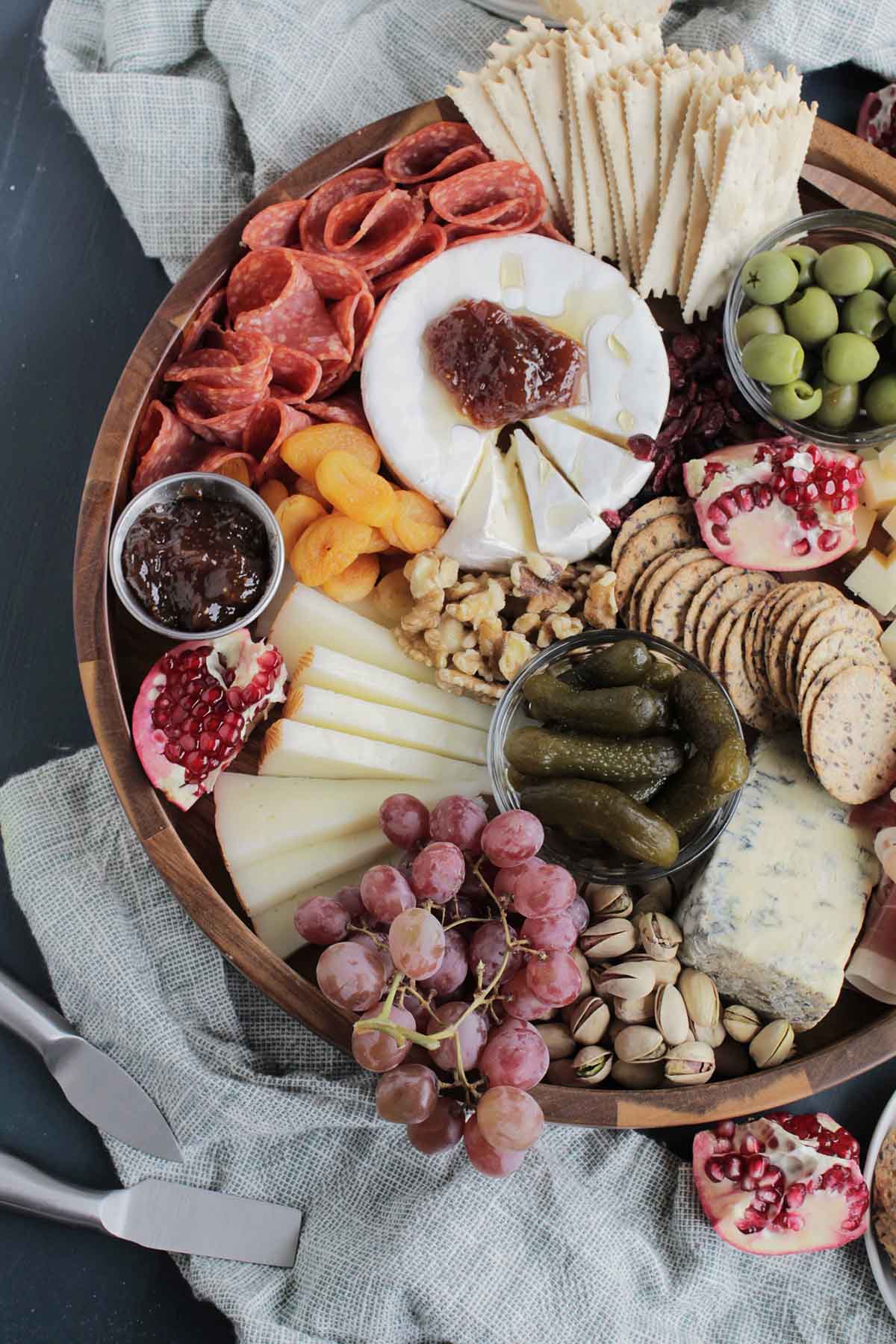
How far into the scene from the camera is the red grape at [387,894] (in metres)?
1.65

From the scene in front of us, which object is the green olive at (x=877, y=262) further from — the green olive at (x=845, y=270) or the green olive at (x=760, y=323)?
the green olive at (x=760, y=323)

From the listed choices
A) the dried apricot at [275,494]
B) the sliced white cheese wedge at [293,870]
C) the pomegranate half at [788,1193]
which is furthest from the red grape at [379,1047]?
the dried apricot at [275,494]

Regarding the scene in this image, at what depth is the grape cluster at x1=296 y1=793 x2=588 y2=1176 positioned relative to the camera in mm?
1570

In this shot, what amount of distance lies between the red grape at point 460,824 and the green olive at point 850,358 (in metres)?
1.00

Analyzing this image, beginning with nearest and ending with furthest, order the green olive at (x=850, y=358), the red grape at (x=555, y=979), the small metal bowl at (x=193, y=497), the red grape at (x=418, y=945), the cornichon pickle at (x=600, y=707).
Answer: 1. the red grape at (x=418, y=945)
2. the red grape at (x=555, y=979)
3. the cornichon pickle at (x=600, y=707)
4. the small metal bowl at (x=193, y=497)
5. the green olive at (x=850, y=358)

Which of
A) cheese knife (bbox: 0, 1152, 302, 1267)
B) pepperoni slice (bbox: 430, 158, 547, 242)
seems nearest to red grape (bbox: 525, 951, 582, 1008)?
cheese knife (bbox: 0, 1152, 302, 1267)

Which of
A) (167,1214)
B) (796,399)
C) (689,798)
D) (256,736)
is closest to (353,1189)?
(167,1214)

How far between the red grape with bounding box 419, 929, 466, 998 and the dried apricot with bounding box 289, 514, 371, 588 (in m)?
0.65

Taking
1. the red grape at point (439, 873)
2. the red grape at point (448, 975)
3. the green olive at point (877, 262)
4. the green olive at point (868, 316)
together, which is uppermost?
the green olive at point (877, 262)

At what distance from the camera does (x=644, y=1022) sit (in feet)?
6.16

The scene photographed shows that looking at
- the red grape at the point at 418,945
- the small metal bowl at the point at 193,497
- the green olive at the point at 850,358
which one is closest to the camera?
the red grape at the point at 418,945

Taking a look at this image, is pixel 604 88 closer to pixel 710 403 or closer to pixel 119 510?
pixel 710 403

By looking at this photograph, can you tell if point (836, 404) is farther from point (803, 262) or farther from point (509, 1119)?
point (509, 1119)

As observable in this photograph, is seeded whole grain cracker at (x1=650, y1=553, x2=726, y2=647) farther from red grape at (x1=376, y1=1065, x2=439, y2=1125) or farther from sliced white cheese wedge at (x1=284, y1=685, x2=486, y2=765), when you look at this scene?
red grape at (x1=376, y1=1065, x2=439, y2=1125)
